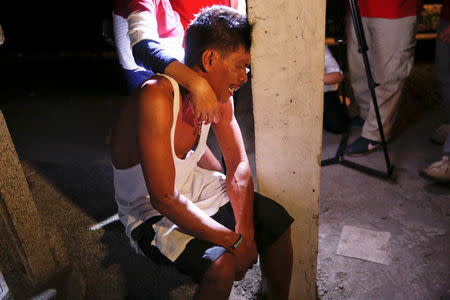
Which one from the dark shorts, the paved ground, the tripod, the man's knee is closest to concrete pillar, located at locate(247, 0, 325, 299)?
the dark shorts

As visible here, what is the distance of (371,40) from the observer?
3457 millimetres

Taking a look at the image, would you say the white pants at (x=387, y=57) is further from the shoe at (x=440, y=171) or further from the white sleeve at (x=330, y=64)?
the shoe at (x=440, y=171)

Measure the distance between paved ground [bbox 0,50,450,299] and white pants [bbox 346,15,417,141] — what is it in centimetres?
Result: 38

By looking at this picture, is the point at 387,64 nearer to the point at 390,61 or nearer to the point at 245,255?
the point at 390,61

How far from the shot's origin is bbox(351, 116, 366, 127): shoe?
4.24 metres

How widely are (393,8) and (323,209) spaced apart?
1832mm

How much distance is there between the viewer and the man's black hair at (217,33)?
157cm

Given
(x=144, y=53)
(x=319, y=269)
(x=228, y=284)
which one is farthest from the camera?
(x=319, y=269)

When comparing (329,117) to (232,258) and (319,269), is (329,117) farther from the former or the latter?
(232,258)

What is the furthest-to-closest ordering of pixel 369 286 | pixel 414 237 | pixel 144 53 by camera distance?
pixel 414 237
pixel 369 286
pixel 144 53

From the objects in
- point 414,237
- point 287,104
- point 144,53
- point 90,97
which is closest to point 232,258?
point 287,104

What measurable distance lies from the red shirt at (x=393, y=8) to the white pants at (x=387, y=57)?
4cm

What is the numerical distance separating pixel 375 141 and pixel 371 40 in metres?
0.99

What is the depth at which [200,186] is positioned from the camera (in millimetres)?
1921
